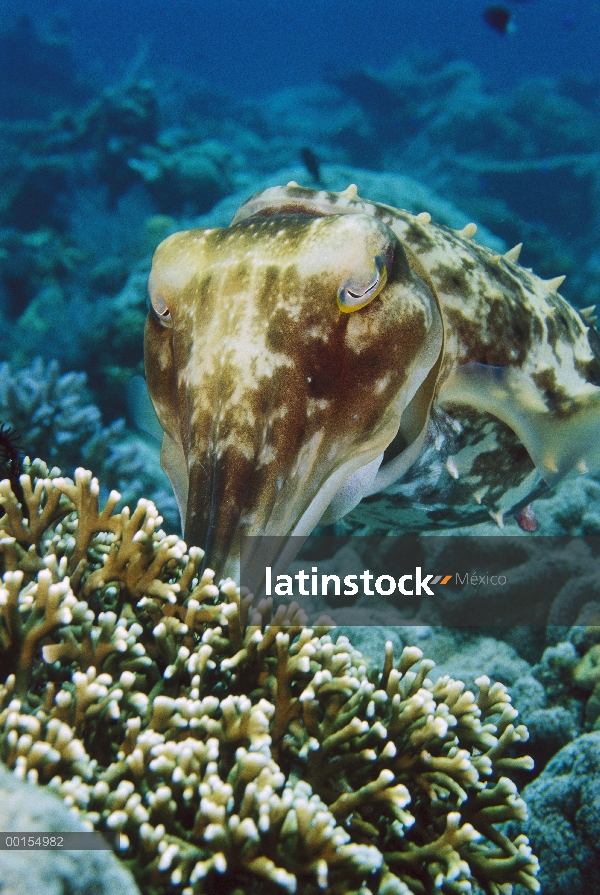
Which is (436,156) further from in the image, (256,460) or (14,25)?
(256,460)

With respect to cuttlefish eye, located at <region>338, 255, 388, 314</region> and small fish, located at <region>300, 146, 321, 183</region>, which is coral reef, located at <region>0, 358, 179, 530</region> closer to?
cuttlefish eye, located at <region>338, 255, 388, 314</region>

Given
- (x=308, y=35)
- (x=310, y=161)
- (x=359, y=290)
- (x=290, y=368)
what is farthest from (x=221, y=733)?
(x=308, y=35)

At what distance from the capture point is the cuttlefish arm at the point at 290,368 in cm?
169

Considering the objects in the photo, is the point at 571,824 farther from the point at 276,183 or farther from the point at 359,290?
the point at 276,183

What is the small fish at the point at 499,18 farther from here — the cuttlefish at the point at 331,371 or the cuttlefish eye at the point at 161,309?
the cuttlefish eye at the point at 161,309

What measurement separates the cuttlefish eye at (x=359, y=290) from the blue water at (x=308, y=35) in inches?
2351

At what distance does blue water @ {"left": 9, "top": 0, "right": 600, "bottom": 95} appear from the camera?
6022 centimetres

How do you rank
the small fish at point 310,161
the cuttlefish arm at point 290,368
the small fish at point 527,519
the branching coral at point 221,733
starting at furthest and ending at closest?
the small fish at point 310,161 → the small fish at point 527,519 → the cuttlefish arm at point 290,368 → the branching coral at point 221,733

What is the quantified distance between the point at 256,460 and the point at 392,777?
1.06 m

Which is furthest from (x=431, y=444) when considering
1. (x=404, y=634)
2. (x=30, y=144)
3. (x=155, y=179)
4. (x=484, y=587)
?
(x=30, y=144)

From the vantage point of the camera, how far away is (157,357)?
86.0 inches

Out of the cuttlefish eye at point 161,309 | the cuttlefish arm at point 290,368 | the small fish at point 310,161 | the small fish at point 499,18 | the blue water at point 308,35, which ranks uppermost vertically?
the blue water at point 308,35

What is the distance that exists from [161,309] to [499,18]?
55.0 ft

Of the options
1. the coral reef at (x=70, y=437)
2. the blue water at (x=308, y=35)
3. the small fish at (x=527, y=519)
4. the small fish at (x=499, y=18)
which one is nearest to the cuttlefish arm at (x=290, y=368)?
the small fish at (x=527, y=519)
